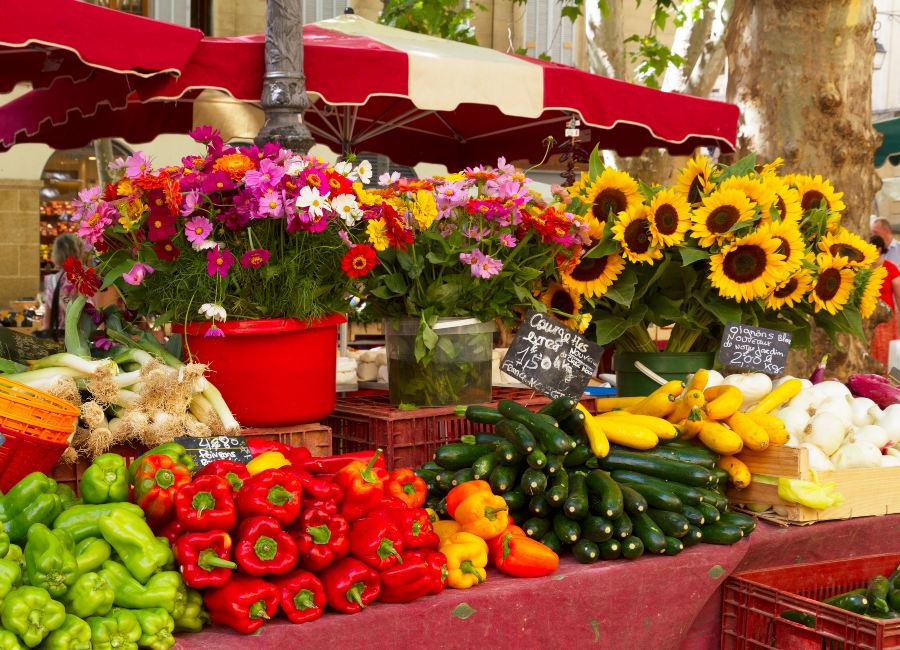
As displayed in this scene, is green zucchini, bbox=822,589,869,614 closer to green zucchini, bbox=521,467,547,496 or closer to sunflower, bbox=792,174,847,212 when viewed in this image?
green zucchini, bbox=521,467,547,496

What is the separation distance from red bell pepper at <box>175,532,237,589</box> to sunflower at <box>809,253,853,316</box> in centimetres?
262

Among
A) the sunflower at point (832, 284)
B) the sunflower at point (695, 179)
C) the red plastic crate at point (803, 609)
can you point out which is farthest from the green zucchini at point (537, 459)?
the sunflower at point (832, 284)

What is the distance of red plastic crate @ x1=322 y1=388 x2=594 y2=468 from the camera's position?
306 centimetres

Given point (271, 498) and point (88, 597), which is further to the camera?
point (271, 498)

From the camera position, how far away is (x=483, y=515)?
254cm

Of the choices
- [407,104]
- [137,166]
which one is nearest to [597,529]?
[137,166]

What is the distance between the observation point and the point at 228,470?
89.4 inches

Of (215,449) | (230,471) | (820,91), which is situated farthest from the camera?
(820,91)

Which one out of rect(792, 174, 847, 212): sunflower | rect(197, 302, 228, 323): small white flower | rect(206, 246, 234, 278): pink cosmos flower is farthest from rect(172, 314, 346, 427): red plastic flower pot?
rect(792, 174, 847, 212): sunflower

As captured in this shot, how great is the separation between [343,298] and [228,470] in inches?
32.7

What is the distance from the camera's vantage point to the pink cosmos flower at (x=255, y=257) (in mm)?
2684

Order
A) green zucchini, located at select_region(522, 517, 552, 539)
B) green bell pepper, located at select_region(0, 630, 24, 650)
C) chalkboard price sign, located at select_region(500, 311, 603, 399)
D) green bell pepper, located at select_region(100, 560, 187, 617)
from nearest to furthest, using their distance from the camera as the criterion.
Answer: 1. green bell pepper, located at select_region(0, 630, 24, 650)
2. green bell pepper, located at select_region(100, 560, 187, 617)
3. green zucchini, located at select_region(522, 517, 552, 539)
4. chalkboard price sign, located at select_region(500, 311, 603, 399)

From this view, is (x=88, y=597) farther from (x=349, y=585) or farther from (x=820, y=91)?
(x=820, y=91)

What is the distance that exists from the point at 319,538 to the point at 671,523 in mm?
1011
